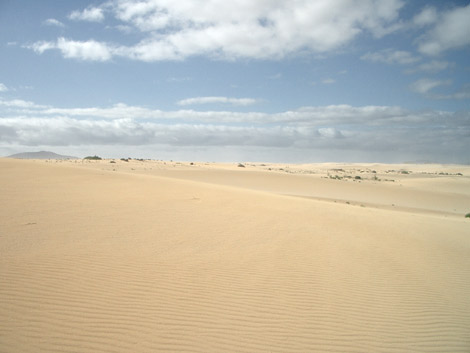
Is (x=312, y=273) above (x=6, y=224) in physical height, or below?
Result: below

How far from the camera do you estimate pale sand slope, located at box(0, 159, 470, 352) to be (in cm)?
399

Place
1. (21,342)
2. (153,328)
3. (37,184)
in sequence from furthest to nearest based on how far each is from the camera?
1. (37,184)
2. (153,328)
3. (21,342)

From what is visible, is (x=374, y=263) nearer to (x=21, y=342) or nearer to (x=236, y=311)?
(x=236, y=311)

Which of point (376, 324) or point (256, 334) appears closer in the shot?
point (256, 334)

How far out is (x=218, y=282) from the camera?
543 centimetres

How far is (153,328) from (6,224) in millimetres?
5832

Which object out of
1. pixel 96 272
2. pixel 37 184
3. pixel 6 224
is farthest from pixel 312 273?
pixel 37 184

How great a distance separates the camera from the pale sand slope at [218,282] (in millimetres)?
3988

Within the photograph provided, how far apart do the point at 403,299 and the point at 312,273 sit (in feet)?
5.38

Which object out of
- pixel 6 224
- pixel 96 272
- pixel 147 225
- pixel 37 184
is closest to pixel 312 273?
pixel 96 272

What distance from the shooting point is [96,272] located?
5.31 metres

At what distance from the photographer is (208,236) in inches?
316

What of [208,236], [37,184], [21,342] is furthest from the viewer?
[37,184]

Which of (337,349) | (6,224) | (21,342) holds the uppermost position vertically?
(6,224)
